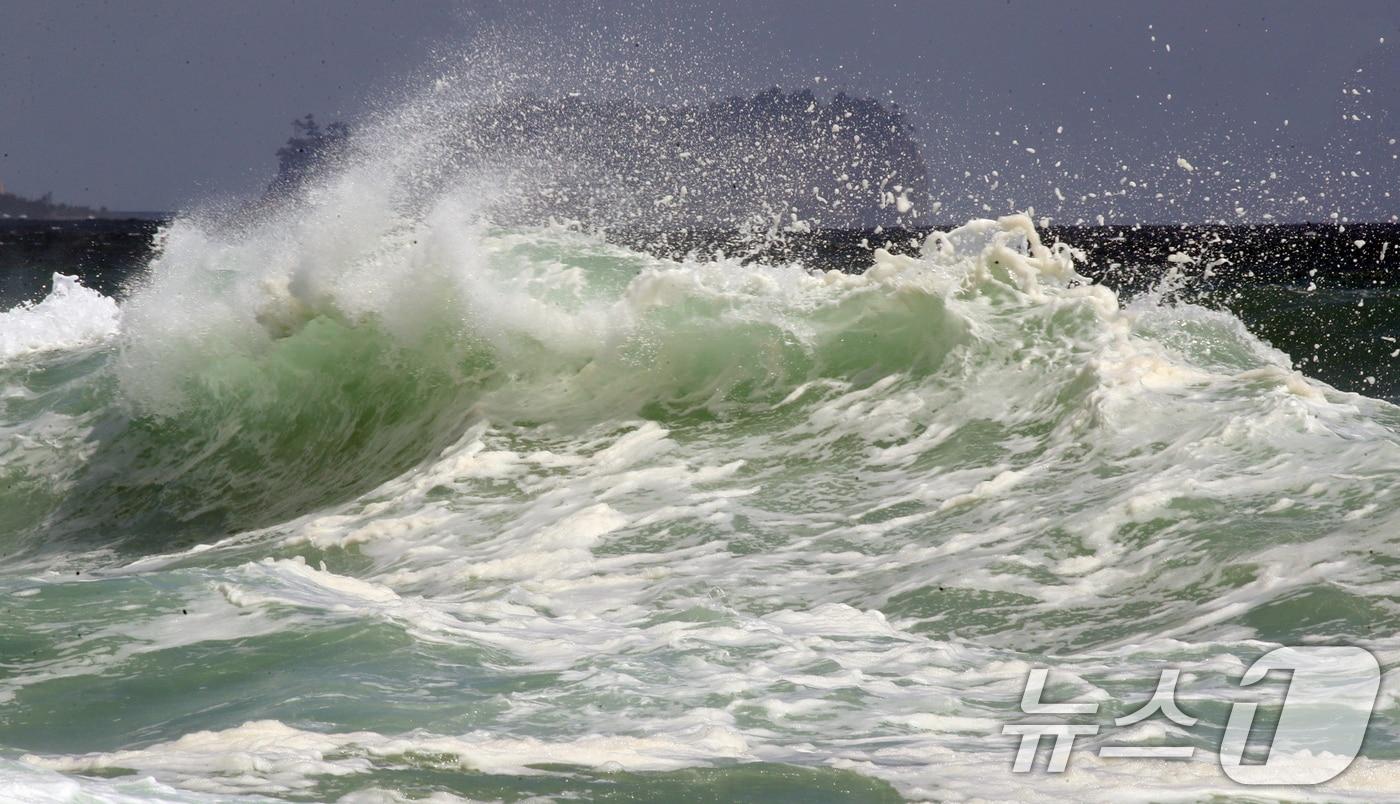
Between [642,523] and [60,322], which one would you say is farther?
[60,322]

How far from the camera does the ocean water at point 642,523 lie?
377 cm

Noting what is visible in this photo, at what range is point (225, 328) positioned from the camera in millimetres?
11789

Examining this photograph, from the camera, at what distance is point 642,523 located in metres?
7.30

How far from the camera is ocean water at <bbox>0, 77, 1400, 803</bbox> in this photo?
12.4 feet

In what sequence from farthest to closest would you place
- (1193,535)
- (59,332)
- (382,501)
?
(59,332) < (382,501) < (1193,535)

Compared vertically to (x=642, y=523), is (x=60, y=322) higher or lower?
higher

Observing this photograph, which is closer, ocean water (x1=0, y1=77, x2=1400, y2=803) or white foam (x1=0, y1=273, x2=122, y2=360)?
ocean water (x1=0, y1=77, x2=1400, y2=803)

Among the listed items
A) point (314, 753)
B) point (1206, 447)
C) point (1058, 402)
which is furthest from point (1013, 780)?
point (1058, 402)

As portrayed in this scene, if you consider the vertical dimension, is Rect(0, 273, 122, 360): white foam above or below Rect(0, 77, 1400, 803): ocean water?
above

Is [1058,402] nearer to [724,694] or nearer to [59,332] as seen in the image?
[724,694]

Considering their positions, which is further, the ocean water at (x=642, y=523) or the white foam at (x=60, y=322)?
the white foam at (x=60, y=322)

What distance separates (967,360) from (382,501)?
3.62 metres

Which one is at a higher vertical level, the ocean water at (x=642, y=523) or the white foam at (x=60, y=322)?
the white foam at (x=60, y=322)

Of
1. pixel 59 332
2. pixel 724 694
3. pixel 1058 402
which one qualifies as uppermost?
pixel 59 332
